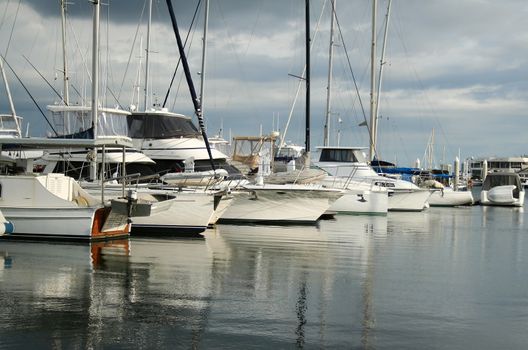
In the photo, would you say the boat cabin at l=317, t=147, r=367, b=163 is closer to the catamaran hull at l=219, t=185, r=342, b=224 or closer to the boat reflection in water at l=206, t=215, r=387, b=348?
the catamaran hull at l=219, t=185, r=342, b=224

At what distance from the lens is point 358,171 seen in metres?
41.3

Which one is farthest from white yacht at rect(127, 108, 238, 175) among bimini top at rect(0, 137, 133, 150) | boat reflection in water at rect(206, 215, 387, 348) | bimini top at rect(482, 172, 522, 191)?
bimini top at rect(482, 172, 522, 191)

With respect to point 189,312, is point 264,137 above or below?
above

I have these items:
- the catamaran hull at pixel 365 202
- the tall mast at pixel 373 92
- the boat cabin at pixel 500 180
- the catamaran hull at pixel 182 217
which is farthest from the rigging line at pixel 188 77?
the boat cabin at pixel 500 180

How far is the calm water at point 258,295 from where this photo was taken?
9484 mm

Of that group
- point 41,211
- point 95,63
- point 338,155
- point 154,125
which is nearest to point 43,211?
point 41,211

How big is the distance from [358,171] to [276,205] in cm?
1342

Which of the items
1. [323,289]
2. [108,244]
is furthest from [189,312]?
[108,244]

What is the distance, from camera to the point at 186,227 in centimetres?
2325

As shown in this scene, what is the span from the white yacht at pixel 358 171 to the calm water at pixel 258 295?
18835 mm

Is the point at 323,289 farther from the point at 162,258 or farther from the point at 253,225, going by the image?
the point at 253,225

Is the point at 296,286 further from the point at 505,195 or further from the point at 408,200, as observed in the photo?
the point at 505,195

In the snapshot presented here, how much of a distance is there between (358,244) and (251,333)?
13.6 m

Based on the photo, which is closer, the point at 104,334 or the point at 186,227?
the point at 104,334
